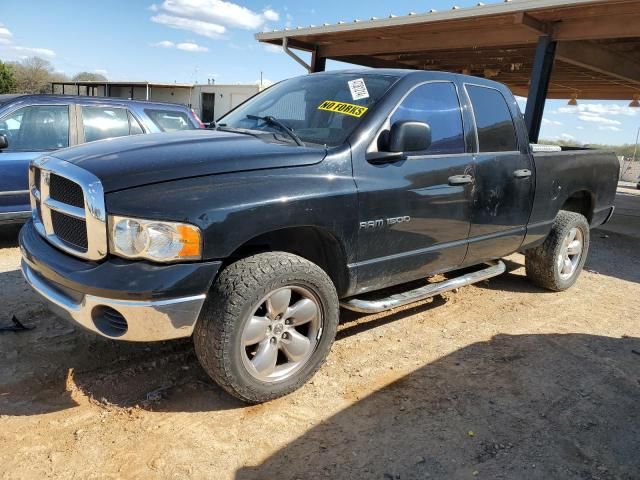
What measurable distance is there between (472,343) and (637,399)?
1.10m

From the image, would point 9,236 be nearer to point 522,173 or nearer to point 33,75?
point 522,173

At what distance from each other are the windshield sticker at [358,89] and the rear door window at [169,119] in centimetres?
358

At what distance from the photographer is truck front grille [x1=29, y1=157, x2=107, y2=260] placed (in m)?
2.47

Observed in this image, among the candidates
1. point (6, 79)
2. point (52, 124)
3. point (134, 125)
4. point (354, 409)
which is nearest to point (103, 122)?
point (134, 125)

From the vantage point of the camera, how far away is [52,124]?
19.7ft

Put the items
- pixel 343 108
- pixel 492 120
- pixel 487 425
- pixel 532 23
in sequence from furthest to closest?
pixel 532 23
pixel 492 120
pixel 343 108
pixel 487 425

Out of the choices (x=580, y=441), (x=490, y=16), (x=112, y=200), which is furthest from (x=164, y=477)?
(x=490, y=16)

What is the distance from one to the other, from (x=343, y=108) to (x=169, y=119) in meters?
4.00

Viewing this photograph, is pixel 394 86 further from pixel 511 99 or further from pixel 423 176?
pixel 511 99

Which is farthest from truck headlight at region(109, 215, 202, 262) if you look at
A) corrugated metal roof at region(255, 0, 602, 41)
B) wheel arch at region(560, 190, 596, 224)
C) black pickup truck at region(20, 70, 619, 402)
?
corrugated metal roof at region(255, 0, 602, 41)

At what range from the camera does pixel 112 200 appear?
Result: 2443 millimetres

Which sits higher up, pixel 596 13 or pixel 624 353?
pixel 596 13

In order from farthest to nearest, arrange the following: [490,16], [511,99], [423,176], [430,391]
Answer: [490,16] → [511,99] → [423,176] → [430,391]

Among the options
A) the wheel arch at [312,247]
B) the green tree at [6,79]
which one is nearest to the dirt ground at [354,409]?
the wheel arch at [312,247]
